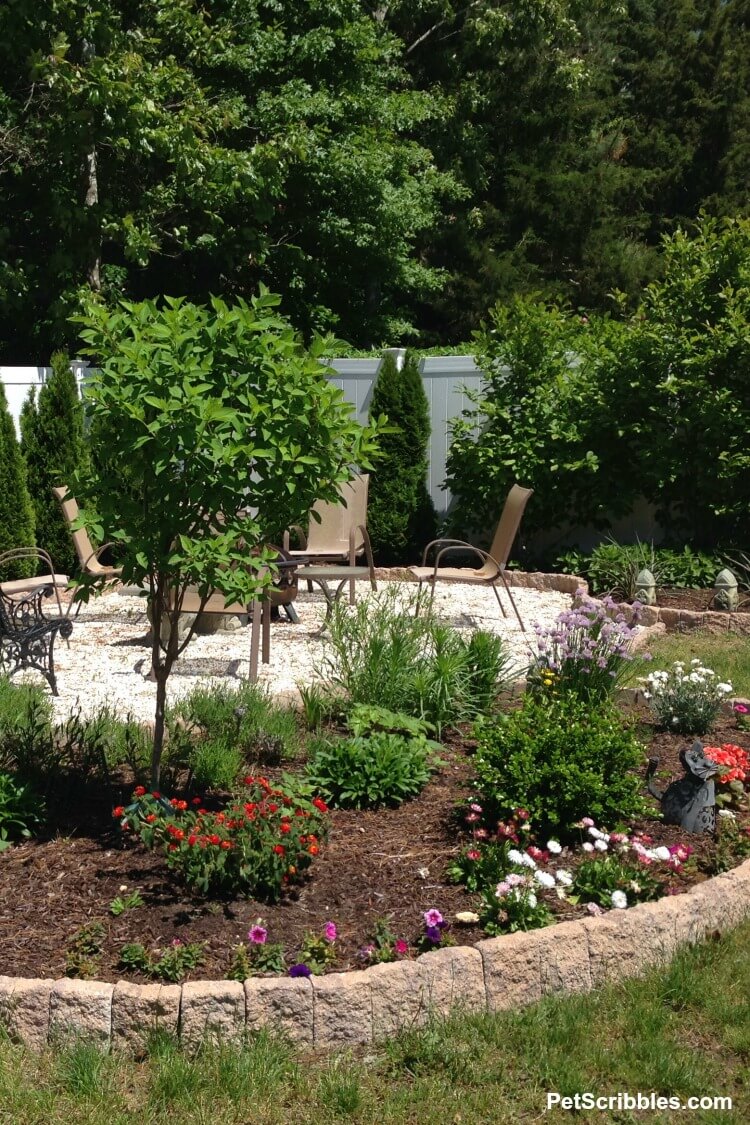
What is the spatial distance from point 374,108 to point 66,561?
8875 mm

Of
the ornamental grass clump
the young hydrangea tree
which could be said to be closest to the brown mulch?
the young hydrangea tree

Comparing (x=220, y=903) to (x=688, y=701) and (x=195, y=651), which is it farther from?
(x=195, y=651)

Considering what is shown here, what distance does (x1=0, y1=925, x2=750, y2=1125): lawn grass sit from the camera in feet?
8.68

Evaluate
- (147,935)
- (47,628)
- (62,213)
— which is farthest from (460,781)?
(62,213)

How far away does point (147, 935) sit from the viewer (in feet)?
10.8

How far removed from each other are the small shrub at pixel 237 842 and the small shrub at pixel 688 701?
2.11m

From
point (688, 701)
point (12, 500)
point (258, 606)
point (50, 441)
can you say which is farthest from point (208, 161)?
point (688, 701)

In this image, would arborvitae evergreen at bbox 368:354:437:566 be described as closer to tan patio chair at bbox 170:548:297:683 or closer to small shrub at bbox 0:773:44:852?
tan patio chair at bbox 170:548:297:683

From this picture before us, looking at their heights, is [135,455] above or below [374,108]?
below

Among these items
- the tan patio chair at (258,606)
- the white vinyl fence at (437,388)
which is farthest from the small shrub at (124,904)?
the white vinyl fence at (437,388)

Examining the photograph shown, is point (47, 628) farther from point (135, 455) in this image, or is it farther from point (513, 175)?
point (513, 175)

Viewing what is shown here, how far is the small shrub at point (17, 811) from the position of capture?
156 inches

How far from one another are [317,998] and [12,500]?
7.96m

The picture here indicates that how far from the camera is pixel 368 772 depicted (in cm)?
439
